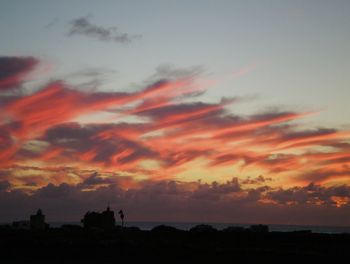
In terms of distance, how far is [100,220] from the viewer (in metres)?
87.9

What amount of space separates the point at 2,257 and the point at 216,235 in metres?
34.5

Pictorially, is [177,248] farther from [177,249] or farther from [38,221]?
[38,221]

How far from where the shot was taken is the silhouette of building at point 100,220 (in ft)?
282

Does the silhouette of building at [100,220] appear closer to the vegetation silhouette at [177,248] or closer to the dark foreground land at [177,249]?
the vegetation silhouette at [177,248]

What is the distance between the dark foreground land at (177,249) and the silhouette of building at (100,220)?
432 inches

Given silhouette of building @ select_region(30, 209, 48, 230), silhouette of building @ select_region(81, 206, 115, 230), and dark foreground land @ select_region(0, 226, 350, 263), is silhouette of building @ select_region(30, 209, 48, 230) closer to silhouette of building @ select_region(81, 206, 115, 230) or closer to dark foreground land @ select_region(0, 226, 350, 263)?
silhouette of building @ select_region(81, 206, 115, 230)

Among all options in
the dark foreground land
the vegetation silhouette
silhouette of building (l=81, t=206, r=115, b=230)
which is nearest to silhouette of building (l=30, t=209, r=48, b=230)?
silhouette of building (l=81, t=206, r=115, b=230)

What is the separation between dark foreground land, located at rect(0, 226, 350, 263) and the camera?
50188 millimetres

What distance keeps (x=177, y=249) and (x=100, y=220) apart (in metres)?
34.3

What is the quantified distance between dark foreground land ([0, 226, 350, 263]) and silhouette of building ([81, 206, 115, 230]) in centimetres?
1097

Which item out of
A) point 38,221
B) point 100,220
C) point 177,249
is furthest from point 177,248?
point 38,221

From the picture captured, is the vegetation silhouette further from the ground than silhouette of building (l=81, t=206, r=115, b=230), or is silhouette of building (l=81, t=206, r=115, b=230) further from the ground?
silhouette of building (l=81, t=206, r=115, b=230)

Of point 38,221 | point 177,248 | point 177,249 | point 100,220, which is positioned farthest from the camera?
point 38,221

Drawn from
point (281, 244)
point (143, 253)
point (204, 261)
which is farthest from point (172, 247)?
point (281, 244)
